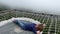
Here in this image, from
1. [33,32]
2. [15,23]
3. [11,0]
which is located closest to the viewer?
[33,32]

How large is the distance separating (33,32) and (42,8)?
1.05 metres

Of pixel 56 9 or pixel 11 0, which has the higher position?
pixel 11 0

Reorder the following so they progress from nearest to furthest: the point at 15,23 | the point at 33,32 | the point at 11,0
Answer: the point at 33,32 → the point at 15,23 → the point at 11,0

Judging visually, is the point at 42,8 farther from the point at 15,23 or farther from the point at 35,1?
the point at 15,23

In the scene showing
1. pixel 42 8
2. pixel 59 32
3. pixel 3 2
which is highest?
pixel 3 2

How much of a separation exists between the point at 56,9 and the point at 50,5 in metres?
0.14

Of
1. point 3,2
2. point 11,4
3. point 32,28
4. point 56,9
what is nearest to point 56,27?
point 32,28

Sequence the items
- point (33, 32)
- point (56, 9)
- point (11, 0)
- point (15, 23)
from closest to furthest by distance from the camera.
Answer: point (33, 32) → point (15, 23) → point (56, 9) → point (11, 0)

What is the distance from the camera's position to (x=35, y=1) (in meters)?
2.07

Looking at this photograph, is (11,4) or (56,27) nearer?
(56,27)

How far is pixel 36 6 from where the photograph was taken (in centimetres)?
209

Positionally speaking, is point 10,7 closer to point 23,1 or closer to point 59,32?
point 23,1

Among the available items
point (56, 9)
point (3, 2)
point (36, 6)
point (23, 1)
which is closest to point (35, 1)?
point (36, 6)

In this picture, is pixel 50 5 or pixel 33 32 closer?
pixel 33 32
